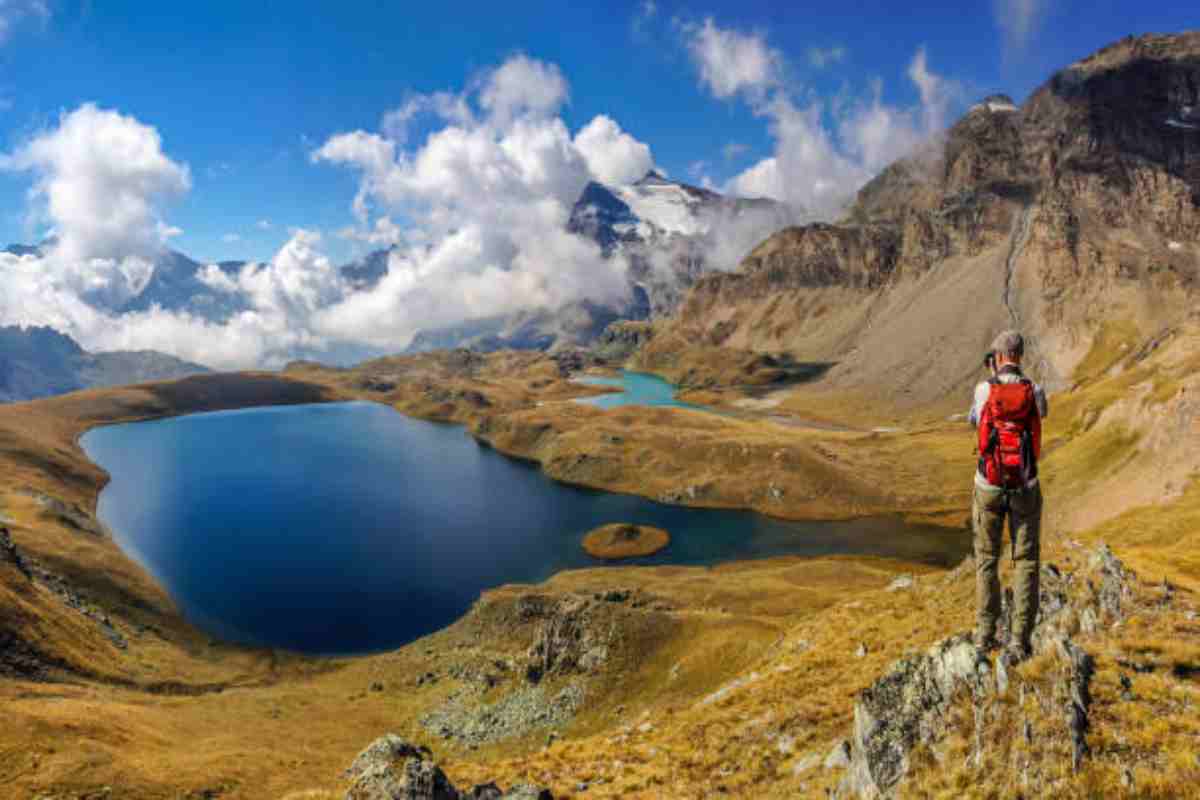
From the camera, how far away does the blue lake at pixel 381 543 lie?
97.9 m

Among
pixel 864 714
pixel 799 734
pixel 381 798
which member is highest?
pixel 864 714

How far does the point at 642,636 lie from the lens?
61.0m

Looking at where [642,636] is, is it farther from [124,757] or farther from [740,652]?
[124,757]

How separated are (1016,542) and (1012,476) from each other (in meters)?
1.73

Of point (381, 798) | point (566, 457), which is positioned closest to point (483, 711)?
point (381, 798)

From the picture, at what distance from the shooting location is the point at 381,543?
129500 mm

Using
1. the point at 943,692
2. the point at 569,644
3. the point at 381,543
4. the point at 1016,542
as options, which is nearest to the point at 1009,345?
the point at 1016,542

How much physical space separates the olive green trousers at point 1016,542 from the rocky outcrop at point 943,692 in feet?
2.84

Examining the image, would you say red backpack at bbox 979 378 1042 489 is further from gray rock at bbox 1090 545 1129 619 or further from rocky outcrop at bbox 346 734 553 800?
rocky outcrop at bbox 346 734 553 800

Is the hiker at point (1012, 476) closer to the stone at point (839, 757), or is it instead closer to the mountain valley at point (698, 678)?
the mountain valley at point (698, 678)

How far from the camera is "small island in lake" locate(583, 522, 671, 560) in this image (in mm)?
125625

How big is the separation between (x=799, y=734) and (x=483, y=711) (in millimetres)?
44076

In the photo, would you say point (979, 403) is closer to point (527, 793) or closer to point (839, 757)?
point (839, 757)

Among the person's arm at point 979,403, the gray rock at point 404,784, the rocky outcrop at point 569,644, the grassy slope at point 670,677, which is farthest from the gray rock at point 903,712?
the rocky outcrop at point 569,644
